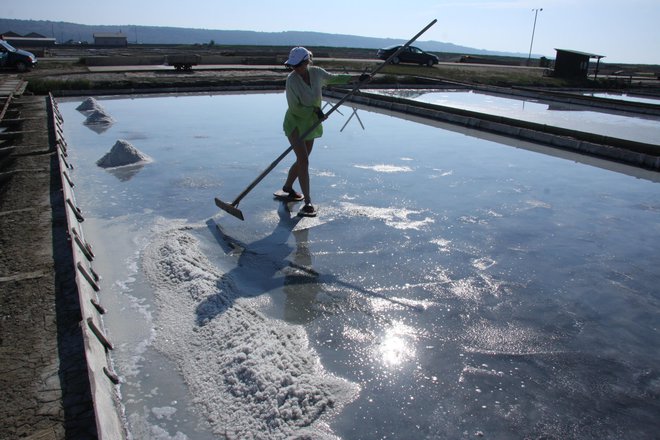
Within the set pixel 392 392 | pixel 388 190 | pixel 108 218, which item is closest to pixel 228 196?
pixel 108 218

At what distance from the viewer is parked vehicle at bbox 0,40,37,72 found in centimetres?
1622

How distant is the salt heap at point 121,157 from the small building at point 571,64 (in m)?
19.7

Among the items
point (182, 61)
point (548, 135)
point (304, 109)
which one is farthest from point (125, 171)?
point (182, 61)

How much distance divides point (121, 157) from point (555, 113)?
29.9ft

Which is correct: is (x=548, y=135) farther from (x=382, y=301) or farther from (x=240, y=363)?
(x=240, y=363)

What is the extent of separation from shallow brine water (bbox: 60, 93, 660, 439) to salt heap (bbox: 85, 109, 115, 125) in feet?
9.07

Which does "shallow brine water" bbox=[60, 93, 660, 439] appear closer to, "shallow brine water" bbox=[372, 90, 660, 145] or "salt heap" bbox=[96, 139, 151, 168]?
"salt heap" bbox=[96, 139, 151, 168]

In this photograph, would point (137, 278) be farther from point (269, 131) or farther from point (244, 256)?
point (269, 131)

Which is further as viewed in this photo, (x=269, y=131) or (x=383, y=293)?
(x=269, y=131)

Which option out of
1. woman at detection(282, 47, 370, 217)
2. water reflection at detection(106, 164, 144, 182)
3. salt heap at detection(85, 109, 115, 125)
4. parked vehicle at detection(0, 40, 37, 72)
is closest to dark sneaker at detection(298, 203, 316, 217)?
woman at detection(282, 47, 370, 217)

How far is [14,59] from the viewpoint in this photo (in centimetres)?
1638

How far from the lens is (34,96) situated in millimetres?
10898

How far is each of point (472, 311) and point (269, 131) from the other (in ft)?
18.4

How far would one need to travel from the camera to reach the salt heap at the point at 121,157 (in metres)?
5.69
